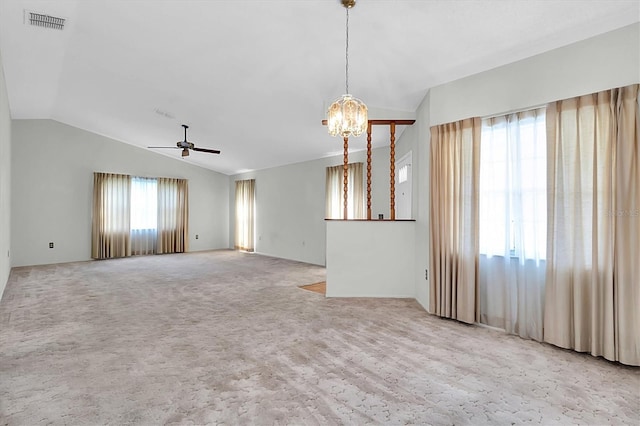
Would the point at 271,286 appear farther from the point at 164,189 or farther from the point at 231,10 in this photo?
the point at 164,189

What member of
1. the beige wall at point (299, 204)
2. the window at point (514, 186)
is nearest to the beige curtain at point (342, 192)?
the beige wall at point (299, 204)

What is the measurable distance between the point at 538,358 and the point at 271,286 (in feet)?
11.9

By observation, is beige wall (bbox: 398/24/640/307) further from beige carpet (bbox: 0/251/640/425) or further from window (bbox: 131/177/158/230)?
window (bbox: 131/177/158/230)

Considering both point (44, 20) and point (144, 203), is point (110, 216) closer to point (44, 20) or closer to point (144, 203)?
point (144, 203)

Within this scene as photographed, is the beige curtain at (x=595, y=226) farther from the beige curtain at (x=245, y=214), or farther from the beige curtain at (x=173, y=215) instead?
the beige curtain at (x=173, y=215)

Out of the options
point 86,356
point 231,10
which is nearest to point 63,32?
point 231,10

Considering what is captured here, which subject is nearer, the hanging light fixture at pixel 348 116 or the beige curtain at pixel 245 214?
the hanging light fixture at pixel 348 116

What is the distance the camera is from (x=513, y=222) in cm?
320

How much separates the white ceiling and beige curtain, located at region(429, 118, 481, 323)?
0.73 meters

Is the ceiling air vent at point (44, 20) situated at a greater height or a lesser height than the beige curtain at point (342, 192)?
greater

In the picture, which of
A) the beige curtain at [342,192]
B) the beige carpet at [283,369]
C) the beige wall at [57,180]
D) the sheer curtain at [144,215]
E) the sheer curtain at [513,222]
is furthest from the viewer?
the sheer curtain at [144,215]

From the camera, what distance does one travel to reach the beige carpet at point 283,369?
6.29 ft

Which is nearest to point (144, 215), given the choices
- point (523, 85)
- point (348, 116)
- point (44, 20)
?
point (44, 20)

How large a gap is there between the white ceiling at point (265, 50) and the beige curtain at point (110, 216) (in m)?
2.48
